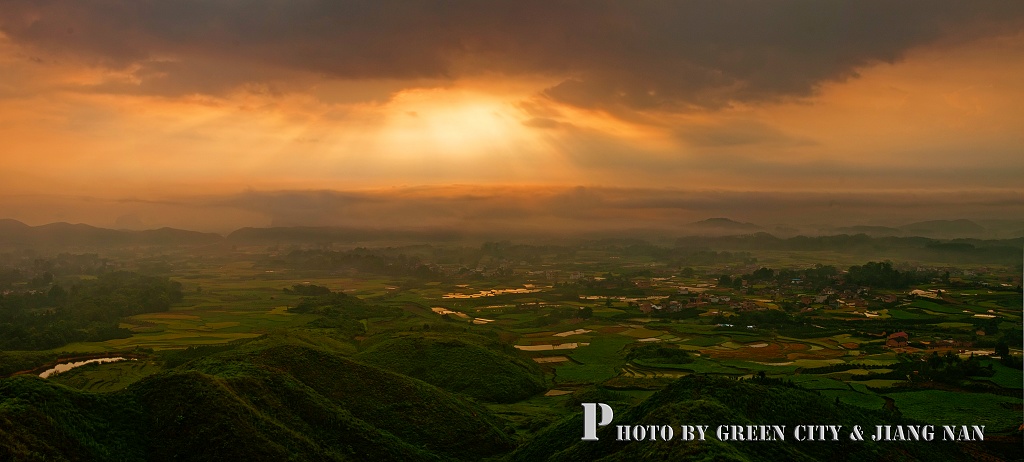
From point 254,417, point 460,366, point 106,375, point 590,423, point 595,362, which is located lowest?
point 595,362

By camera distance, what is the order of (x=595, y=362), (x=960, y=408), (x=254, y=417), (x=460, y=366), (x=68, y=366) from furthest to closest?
(x=595, y=362) < (x=68, y=366) < (x=460, y=366) < (x=960, y=408) < (x=254, y=417)

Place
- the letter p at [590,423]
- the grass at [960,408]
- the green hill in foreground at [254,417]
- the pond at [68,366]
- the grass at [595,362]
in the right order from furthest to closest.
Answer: the grass at [595,362] → the pond at [68,366] → the grass at [960,408] → the letter p at [590,423] → the green hill in foreground at [254,417]

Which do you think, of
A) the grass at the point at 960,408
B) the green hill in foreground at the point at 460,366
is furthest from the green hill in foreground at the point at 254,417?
the grass at the point at 960,408

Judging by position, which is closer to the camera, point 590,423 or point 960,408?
point 590,423

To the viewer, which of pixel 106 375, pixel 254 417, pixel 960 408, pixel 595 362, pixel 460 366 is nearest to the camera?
pixel 254 417

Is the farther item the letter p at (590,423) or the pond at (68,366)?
the pond at (68,366)

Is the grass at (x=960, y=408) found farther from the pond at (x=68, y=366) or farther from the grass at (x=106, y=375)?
the pond at (x=68, y=366)

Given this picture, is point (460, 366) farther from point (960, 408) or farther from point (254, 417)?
point (960, 408)

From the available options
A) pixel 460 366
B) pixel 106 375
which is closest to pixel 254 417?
pixel 460 366
